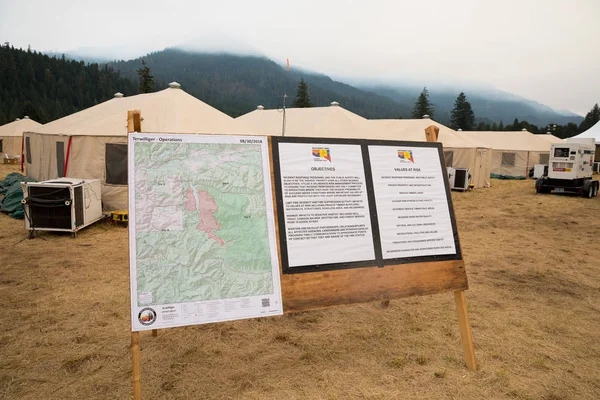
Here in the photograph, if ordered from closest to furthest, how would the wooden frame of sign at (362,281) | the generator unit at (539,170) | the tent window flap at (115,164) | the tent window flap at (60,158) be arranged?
the wooden frame of sign at (362,281) → the tent window flap at (115,164) → the tent window flap at (60,158) → the generator unit at (539,170)

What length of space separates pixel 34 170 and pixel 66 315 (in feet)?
34.5

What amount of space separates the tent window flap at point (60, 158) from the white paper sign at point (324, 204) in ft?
32.9

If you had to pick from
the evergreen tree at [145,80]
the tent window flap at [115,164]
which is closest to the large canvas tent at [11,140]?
the tent window flap at [115,164]

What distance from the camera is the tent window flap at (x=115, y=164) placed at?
9.95 meters

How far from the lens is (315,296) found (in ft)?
10.0

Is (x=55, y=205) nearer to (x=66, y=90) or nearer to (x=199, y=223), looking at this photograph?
(x=199, y=223)

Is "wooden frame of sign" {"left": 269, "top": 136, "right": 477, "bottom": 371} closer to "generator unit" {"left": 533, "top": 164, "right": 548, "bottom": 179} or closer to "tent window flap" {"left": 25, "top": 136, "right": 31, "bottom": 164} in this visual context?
"tent window flap" {"left": 25, "top": 136, "right": 31, "bottom": 164}

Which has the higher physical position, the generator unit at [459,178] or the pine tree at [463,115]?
the pine tree at [463,115]

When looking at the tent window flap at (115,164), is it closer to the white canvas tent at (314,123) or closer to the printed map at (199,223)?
the printed map at (199,223)

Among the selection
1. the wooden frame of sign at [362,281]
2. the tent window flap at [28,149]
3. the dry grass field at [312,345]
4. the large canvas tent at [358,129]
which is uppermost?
the large canvas tent at [358,129]

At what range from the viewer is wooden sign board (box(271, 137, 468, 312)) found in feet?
10.1

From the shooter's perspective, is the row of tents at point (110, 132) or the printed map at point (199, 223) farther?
the row of tents at point (110, 132)

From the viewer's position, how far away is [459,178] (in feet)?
63.4

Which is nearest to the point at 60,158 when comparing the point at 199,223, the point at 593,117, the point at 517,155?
the point at 199,223
